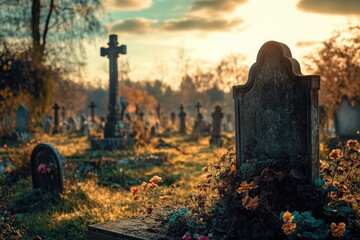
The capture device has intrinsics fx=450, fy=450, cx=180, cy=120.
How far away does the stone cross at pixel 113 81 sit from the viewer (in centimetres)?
1605

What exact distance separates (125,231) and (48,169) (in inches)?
157

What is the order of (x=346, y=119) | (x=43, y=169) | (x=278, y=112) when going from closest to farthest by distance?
(x=278, y=112)
(x=43, y=169)
(x=346, y=119)

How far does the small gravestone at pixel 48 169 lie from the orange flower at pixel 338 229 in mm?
5624

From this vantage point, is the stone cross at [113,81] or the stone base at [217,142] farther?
the stone base at [217,142]

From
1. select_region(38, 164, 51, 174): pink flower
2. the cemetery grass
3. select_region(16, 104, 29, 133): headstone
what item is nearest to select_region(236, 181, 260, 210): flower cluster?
the cemetery grass

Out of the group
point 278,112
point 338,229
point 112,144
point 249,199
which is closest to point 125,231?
point 249,199

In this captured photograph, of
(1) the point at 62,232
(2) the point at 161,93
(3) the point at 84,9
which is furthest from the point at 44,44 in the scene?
(2) the point at 161,93

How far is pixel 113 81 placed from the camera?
16.5 m

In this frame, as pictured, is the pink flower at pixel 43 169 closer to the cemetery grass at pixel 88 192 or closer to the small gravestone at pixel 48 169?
the small gravestone at pixel 48 169

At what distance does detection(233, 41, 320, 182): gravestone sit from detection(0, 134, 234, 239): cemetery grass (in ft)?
2.92

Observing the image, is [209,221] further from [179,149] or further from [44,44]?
[44,44]

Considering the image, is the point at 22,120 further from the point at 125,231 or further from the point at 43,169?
the point at 125,231

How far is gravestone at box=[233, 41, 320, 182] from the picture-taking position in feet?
14.8

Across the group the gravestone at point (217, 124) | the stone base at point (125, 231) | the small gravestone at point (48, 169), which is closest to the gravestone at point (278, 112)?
the stone base at point (125, 231)
